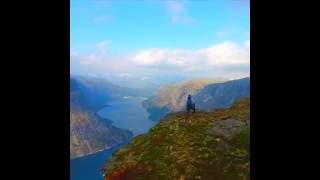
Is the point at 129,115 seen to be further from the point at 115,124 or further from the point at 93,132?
the point at 93,132

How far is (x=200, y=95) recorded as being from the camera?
9669 cm

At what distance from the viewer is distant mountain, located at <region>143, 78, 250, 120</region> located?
9356 cm

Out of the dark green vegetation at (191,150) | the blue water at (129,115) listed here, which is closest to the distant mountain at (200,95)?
the blue water at (129,115)

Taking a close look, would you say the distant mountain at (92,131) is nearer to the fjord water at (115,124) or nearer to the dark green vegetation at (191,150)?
the fjord water at (115,124)

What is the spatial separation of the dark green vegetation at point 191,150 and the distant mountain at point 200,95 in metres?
48.5

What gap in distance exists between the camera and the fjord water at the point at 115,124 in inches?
3731

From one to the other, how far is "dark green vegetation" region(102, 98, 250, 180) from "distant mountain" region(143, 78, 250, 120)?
48472 millimetres

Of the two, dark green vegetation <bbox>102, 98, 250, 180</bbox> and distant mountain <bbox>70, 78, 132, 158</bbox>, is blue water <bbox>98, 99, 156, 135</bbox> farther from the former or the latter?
dark green vegetation <bbox>102, 98, 250, 180</bbox>

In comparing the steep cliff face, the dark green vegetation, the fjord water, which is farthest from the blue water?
the dark green vegetation

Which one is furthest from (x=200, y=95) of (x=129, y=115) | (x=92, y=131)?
(x=129, y=115)
